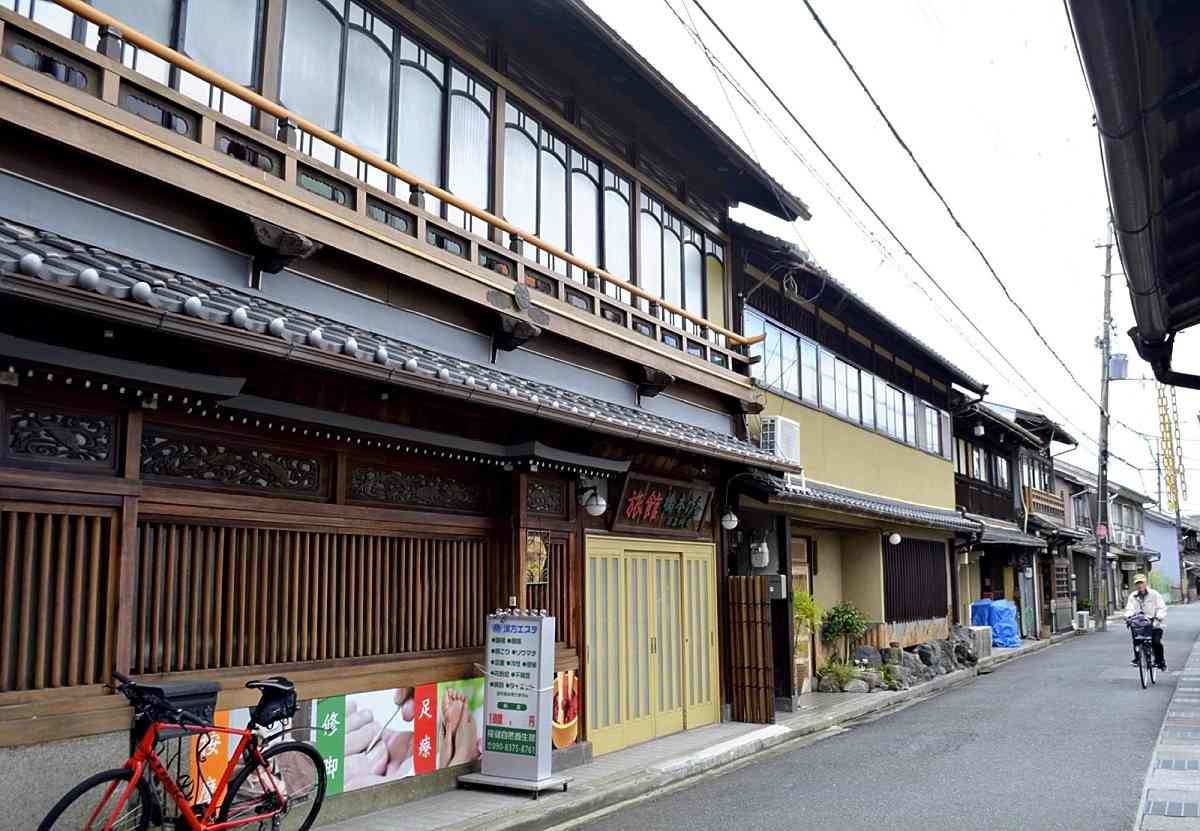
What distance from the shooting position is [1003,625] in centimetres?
3100

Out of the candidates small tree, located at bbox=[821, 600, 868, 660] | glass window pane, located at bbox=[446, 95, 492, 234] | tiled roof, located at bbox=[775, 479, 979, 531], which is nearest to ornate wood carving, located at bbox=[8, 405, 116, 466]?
glass window pane, located at bbox=[446, 95, 492, 234]

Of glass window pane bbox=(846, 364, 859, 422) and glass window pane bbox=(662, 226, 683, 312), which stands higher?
glass window pane bbox=(662, 226, 683, 312)

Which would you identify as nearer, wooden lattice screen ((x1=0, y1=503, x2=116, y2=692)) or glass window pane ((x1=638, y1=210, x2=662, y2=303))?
wooden lattice screen ((x1=0, y1=503, x2=116, y2=692))

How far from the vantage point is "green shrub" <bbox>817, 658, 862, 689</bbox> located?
1933 cm

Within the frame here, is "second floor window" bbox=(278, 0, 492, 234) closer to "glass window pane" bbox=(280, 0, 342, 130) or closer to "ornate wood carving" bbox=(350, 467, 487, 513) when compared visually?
"glass window pane" bbox=(280, 0, 342, 130)

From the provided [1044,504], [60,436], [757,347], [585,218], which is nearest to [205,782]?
[60,436]

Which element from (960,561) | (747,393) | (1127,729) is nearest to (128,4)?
(747,393)

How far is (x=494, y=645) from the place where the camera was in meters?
10.3

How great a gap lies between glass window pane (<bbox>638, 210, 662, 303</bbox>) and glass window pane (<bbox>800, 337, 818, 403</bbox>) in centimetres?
563

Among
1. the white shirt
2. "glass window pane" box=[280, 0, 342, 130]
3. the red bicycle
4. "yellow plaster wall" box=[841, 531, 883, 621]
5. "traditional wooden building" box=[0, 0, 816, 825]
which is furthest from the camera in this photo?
"yellow plaster wall" box=[841, 531, 883, 621]

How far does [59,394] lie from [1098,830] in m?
8.33

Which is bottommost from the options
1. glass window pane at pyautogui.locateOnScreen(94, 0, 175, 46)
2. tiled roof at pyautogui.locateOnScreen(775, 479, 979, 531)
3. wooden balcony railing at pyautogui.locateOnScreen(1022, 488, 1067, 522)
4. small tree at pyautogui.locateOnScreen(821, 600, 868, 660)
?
small tree at pyautogui.locateOnScreen(821, 600, 868, 660)

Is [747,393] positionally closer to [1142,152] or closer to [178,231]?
[178,231]

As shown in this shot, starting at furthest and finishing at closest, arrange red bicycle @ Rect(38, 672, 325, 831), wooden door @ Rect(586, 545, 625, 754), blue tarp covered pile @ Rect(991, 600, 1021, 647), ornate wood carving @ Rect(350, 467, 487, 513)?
1. blue tarp covered pile @ Rect(991, 600, 1021, 647)
2. wooden door @ Rect(586, 545, 625, 754)
3. ornate wood carving @ Rect(350, 467, 487, 513)
4. red bicycle @ Rect(38, 672, 325, 831)
